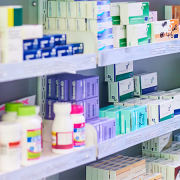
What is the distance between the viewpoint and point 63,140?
161 centimetres

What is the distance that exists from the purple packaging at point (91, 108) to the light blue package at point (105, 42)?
0.27 meters

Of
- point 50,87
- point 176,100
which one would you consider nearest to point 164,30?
point 176,100

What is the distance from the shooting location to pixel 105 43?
1.83m

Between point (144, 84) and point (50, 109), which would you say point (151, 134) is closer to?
point (144, 84)

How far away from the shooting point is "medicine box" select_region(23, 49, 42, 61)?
4.71ft

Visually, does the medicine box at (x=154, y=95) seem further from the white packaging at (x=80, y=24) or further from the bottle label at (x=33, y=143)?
the bottle label at (x=33, y=143)

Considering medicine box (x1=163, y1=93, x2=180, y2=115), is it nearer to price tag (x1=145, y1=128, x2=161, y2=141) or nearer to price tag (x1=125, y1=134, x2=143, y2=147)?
price tag (x1=145, y1=128, x2=161, y2=141)

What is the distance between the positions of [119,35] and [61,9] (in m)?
0.35

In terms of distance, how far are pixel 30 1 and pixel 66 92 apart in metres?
0.54

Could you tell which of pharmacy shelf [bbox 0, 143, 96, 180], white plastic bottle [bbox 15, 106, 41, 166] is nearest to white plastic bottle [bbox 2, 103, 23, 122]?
white plastic bottle [bbox 15, 106, 41, 166]

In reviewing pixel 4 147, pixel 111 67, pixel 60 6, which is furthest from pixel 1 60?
pixel 111 67

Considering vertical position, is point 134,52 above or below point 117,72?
above

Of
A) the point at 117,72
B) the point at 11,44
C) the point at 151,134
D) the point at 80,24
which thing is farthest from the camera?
the point at 117,72

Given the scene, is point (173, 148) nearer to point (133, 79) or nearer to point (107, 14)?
point (133, 79)
